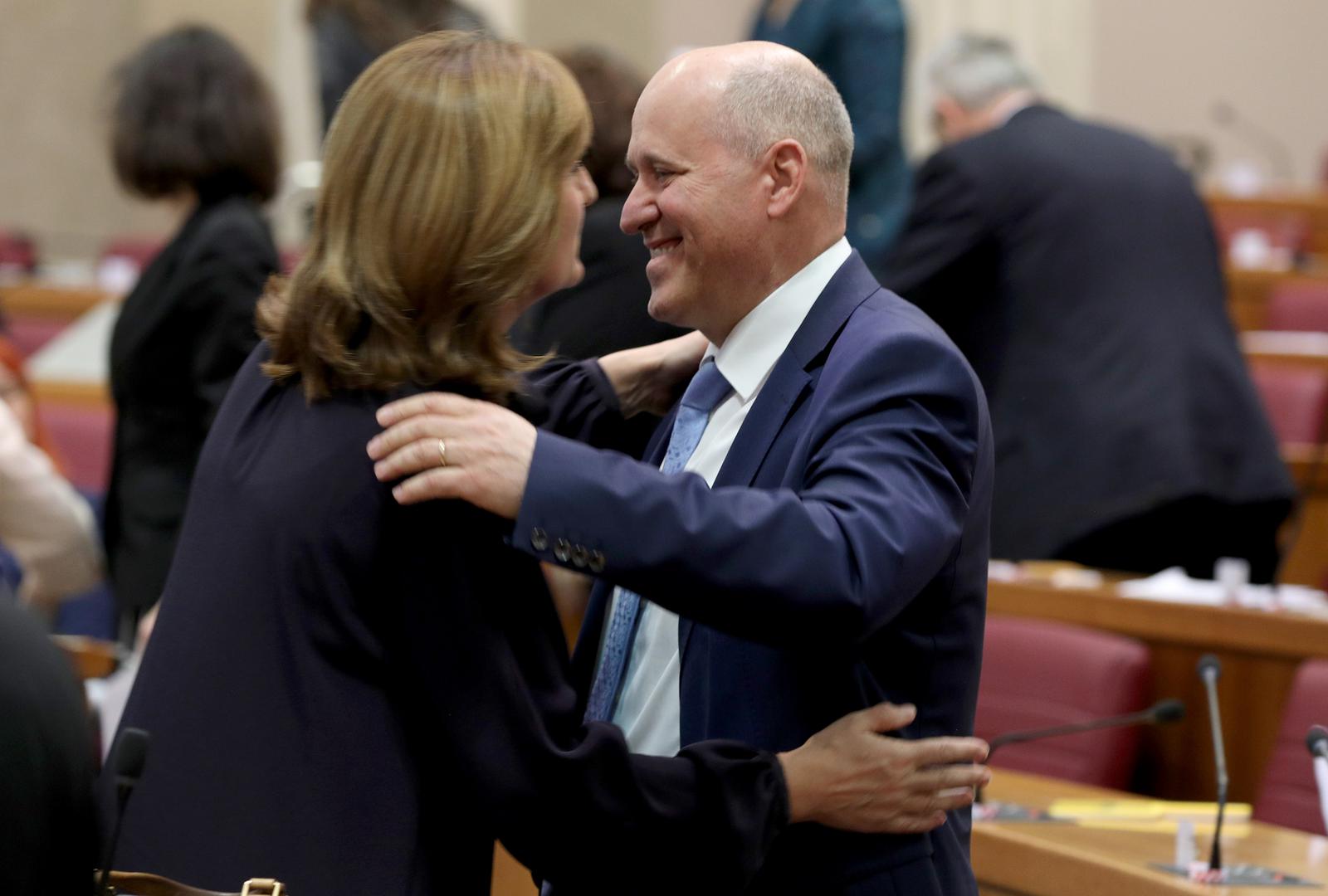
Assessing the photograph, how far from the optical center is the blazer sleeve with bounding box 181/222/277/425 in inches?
145

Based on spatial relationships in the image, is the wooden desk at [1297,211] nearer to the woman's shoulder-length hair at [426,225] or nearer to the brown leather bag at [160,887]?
the woman's shoulder-length hair at [426,225]

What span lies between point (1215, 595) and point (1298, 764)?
0.66m

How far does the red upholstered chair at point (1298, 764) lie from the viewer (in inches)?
125

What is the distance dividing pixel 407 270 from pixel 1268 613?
246cm

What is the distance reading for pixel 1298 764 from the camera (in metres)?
3.24

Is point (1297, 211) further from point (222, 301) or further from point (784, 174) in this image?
point (784, 174)

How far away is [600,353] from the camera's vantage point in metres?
3.25

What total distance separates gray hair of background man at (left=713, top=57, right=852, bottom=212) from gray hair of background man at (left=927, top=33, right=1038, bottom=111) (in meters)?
3.24

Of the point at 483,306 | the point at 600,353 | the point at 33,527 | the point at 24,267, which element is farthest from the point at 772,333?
the point at 24,267

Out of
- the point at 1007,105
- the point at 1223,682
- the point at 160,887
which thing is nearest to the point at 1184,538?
the point at 1223,682

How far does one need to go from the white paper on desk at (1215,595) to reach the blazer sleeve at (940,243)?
92cm

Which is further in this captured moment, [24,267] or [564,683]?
[24,267]

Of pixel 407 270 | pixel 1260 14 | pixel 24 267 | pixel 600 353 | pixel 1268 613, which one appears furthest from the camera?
pixel 1260 14

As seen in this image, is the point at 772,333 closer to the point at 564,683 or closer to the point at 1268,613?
the point at 564,683
